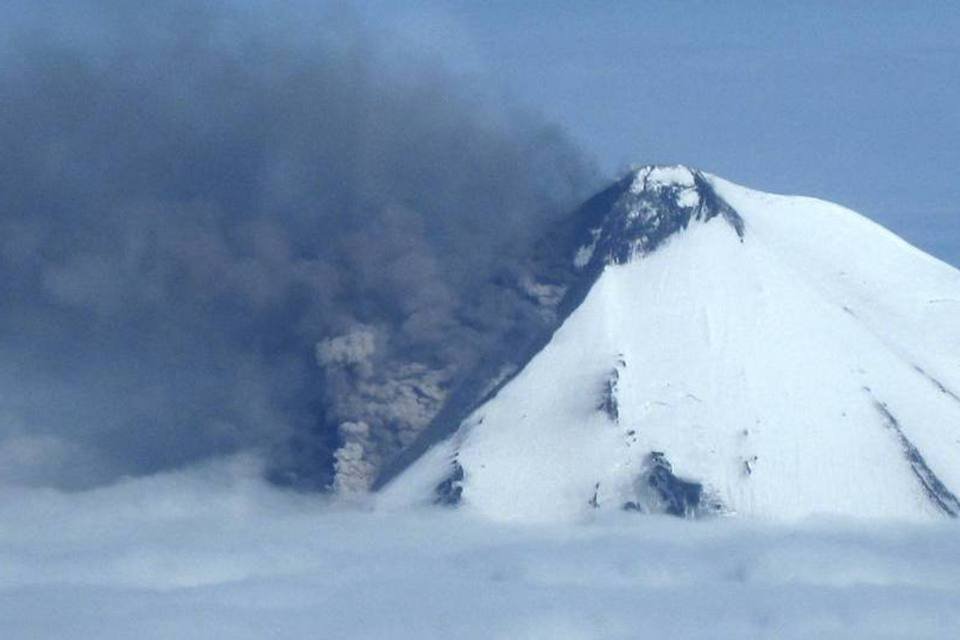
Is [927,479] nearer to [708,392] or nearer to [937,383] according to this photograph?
[937,383]

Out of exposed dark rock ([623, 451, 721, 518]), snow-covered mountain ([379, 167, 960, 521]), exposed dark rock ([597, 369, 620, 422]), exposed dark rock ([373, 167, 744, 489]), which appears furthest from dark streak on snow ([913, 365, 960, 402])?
exposed dark rock ([597, 369, 620, 422])

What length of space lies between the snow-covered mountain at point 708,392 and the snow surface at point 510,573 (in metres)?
1.26

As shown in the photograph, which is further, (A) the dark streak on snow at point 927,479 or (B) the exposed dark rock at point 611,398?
(B) the exposed dark rock at point 611,398

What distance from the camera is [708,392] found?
10938 cm

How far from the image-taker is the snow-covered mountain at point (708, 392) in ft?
349

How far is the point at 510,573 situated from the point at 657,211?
20972mm

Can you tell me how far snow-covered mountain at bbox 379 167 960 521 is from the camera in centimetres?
10638

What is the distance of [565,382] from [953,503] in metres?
17.9

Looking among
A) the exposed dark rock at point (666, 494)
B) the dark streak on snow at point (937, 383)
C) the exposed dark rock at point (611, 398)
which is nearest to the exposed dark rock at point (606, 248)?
the exposed dark rock at point (611, 398)

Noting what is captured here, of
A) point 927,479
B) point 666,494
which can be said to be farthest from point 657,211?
point 927,479

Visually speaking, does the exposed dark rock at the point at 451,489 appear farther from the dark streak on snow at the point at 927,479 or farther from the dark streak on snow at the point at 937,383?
the dark streak on snow at the point at 937,383

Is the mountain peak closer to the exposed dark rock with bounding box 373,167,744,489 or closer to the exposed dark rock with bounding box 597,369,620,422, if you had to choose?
the exposed dark rock with bounding box 373,167,744,489

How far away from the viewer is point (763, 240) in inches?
4769

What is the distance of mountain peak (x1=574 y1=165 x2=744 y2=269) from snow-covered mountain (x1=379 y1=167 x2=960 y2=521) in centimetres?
9
